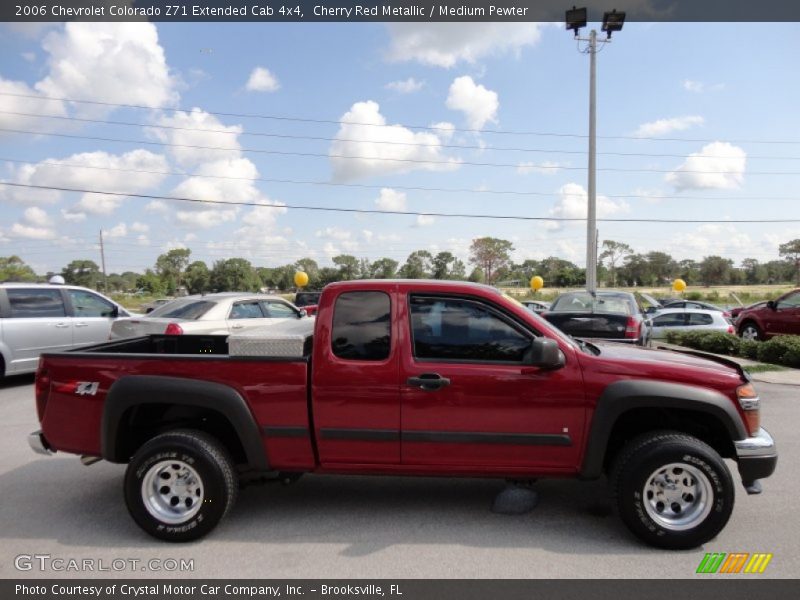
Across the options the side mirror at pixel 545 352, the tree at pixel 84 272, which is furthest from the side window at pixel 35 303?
the tree at pixel 84 272

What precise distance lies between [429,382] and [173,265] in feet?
281

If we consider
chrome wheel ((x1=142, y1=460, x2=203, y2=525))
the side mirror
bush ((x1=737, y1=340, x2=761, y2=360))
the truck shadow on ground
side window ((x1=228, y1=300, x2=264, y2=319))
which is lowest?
bush ((x1=737, y1=340, x2=761, y2=360))

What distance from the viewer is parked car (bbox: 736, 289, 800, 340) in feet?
42.0

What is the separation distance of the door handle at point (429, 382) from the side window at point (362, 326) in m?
0.26

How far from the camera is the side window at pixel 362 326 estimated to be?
3654 millimetres

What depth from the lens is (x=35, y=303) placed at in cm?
939

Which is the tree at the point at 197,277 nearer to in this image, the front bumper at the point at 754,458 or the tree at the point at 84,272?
the tree at the point at 84,272

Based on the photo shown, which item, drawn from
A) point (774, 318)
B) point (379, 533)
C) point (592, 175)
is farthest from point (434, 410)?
point (592, 175)

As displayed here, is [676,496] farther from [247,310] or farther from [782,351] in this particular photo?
[782,351]

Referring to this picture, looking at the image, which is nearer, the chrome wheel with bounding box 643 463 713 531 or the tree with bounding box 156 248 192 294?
the chrome wheel with bounding box 643 463 713 531

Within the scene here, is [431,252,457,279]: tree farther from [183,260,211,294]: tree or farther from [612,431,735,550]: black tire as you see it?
[612,431,735,550]: black tire

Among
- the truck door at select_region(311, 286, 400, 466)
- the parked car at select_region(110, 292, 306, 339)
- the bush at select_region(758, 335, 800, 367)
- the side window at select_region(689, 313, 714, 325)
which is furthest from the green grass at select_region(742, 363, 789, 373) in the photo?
the truck door at select_region(311, 286, 400, 466)

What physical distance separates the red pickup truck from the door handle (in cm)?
1

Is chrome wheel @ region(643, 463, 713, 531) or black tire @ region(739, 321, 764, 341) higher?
chrome wheel @ region(643, 463, 713, 531)
